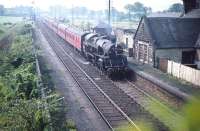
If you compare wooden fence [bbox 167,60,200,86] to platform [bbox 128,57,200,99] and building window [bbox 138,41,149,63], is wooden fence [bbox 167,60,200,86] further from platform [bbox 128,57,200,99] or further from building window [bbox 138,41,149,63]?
building window [bbox 138,41,149,63]

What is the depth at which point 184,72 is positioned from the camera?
25047 mm

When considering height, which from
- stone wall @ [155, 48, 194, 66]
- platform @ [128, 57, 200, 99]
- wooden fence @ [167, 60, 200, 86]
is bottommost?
platform @ [128, 57, 200, 99]

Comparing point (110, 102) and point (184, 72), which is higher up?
point (184, 72)

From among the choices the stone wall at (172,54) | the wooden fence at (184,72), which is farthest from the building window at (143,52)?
the wooden fence at (184,72)

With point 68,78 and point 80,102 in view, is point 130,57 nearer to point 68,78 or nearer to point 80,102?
point 68,78

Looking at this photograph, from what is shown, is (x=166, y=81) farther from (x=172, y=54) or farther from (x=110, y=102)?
(x=172, y=54)

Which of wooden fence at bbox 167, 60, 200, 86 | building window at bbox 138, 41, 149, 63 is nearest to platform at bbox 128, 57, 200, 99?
wooden fence at bbox 167, 60, 200, 86

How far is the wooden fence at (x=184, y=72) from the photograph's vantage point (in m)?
23.2

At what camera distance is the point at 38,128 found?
43.2ft

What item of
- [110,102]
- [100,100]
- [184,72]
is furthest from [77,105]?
[184,72]

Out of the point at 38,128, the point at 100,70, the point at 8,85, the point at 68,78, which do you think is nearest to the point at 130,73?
the point at 100,70

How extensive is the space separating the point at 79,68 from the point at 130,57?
321 inches

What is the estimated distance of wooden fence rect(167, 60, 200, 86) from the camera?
914 inches

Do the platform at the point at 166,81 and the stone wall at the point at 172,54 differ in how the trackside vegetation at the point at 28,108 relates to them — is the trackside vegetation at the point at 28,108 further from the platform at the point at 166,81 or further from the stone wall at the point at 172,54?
the stone wall at the point at 172,54
